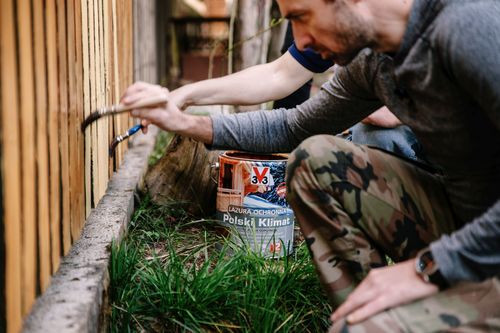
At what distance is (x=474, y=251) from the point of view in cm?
172

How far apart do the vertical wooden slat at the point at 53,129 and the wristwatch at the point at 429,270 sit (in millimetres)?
1097

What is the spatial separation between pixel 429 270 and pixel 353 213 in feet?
1.46

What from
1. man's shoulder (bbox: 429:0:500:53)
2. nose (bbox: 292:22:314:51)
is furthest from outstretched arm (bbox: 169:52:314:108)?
man's shoulder (bbox: 429:0:500:53)

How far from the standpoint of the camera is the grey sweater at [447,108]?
172 centimetres

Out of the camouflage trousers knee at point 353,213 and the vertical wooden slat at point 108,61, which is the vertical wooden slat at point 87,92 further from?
the camouflage trousers knee at point 353,213

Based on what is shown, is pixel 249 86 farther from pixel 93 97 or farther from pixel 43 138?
pixel 43 138

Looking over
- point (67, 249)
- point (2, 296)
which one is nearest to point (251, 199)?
point (67, 249)

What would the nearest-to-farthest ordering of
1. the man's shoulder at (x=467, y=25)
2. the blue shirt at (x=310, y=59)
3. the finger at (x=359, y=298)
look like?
the man's shoulder at (x=467, y=25), the finger at (x=359, y=298), the blue shirt at (x=310, y=59)

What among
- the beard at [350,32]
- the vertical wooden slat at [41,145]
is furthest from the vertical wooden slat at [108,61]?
the beard at [350,32]

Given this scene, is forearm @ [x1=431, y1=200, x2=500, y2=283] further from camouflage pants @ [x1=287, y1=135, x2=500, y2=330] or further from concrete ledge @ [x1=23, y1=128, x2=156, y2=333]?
concrete ledge @ [x1=23, y1=128, x2=156, y2=333]

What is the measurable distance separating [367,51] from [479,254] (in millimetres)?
819

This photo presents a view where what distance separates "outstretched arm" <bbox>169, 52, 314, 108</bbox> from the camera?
8.84 ft

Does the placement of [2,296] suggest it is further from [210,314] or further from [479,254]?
[479,254]

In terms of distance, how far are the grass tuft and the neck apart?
1.00m
